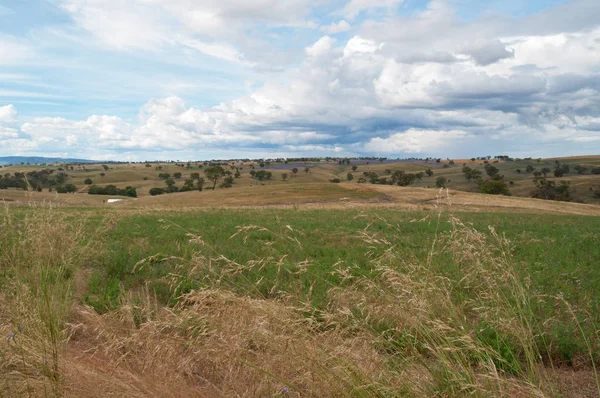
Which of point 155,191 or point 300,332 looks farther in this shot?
point 155,191

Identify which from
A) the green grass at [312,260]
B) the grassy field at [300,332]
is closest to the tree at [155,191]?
the green grass at [312,260]

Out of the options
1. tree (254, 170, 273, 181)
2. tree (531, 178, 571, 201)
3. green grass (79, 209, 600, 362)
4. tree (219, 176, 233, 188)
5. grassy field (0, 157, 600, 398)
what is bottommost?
tree (531, 178, 571, 201)

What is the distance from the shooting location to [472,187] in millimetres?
108312

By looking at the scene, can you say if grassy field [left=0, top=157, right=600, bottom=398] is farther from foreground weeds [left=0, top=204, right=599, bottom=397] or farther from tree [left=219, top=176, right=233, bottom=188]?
tree [left=219, top=176, right=233, bottom=188]

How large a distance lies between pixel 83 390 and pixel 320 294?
15.3 feet

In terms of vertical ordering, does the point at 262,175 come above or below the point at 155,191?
above

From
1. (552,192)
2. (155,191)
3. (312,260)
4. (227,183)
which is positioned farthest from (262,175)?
(312,260)

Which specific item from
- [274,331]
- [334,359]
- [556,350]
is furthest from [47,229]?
[556,350]

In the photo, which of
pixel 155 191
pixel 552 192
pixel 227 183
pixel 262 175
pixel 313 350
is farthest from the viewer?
pixel 262 175

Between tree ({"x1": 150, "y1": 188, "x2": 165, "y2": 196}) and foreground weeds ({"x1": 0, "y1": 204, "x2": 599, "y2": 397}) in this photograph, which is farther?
tree ({"x1": 150, "y1": 188, "x2": 165, "y2": 196})

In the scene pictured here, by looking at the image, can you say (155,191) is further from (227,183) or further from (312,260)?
(312,260)

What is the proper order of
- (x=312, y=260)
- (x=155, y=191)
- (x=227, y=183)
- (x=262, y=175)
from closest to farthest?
(x=312, y=260) → (x=155, y=191) → (x=227, y=183) → (x=262, y=175)

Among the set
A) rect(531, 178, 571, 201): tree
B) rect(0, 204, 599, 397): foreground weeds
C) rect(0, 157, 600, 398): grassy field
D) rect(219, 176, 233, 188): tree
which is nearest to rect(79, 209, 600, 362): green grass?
rect(0, 157, 600, 398): grassy field

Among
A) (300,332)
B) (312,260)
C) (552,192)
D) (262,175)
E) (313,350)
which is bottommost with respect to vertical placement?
(552,192)
